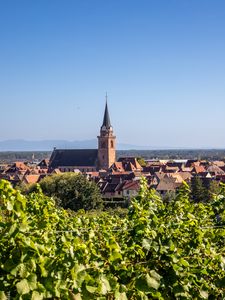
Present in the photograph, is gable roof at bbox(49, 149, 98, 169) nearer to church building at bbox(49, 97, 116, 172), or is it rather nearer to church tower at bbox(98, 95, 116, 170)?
church building at bbox(49, 97, 116, 172)

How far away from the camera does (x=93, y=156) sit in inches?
3851

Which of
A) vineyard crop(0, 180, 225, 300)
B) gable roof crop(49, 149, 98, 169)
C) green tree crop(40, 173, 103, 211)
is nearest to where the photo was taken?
vineyard crop(0, 180, 225, 300)

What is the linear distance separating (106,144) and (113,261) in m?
88.9

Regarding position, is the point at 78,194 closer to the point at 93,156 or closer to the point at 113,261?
the point at 113,261

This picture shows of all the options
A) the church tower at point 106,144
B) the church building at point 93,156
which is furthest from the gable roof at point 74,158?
the church tower at point 106,144

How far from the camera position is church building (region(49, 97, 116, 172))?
304ft

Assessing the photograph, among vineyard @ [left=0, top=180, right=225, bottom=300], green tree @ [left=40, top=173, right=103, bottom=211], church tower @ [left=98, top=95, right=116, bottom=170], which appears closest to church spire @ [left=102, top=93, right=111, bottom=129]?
church tower @ [left=98, top=95, right=116, bottom=170]

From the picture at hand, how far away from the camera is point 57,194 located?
1732 inches

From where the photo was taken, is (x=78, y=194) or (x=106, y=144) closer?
(x=78, y=194)

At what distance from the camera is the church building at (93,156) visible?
9269cm

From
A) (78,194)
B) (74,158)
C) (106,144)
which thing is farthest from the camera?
(74,158)

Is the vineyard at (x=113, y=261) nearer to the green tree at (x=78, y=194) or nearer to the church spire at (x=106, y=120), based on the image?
the green tree at (x=78, y=194)

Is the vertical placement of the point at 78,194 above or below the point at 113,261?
below

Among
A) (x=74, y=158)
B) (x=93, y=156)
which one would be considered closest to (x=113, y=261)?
(x=93, y=156)
